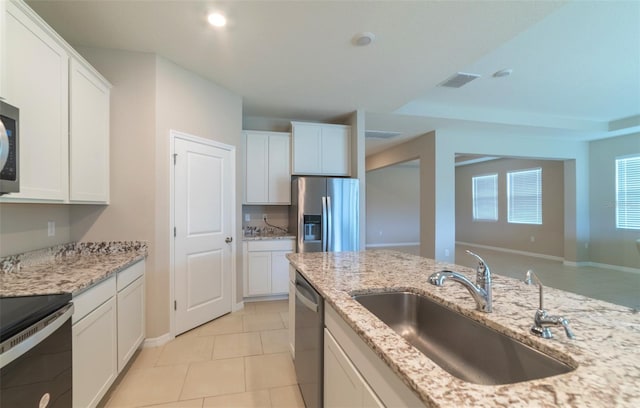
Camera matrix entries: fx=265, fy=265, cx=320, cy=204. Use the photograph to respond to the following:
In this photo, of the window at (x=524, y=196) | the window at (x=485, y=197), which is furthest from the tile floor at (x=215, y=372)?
the window at (x=485, y=197)

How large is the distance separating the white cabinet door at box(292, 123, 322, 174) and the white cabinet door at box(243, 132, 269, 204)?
16.8 inches

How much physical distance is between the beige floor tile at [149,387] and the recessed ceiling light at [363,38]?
307 centimetres

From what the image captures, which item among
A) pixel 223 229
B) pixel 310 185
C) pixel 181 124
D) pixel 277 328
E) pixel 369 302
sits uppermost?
pixel 181 124

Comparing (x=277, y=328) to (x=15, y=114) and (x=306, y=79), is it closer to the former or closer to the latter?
(x=15, y=114)

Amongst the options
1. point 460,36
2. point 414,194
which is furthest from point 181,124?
point 414,194

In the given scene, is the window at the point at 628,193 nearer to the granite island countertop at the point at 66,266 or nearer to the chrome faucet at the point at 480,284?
the chrome faucet at the point at 480,284

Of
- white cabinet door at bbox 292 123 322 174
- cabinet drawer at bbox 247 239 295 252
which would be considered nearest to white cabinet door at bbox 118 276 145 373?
cabinet drawer at bbox 247 239 295 252

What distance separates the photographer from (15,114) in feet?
4.47

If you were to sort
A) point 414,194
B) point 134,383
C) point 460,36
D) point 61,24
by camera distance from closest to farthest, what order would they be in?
point 134,383, point 61,24, point 460,36, point 414,194

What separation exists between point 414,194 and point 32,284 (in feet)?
30.1

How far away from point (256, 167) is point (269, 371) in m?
2.62

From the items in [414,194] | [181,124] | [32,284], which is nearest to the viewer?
[32,284]

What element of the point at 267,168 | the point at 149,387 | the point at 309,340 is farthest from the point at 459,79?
the point at 149,387

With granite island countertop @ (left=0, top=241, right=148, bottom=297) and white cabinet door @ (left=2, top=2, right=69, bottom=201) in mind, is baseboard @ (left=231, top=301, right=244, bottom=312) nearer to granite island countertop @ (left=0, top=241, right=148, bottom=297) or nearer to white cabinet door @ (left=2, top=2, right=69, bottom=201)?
granite island countertop @ (left=0, top=241, right=148, bottom=297)
